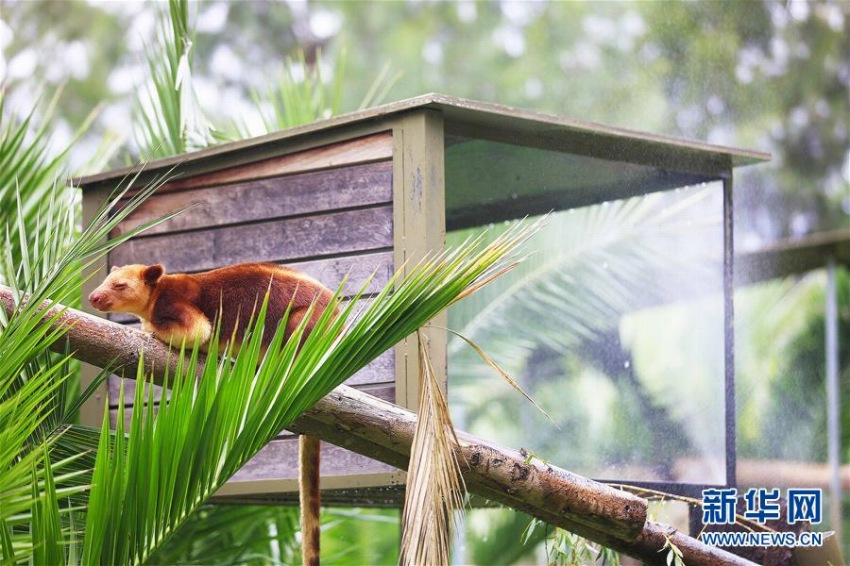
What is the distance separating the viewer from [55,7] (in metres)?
12.1

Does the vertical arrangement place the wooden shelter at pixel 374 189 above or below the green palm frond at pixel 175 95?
below

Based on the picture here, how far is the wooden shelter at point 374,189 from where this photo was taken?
10.2 ft

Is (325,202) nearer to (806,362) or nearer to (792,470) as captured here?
(792,470)

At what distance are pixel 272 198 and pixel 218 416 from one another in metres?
1.37

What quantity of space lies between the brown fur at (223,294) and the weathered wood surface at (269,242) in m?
0.34

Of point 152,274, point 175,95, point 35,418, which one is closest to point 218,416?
point 35,418

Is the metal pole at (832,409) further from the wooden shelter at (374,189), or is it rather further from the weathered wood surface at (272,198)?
the weathered wood surface at (272,198)

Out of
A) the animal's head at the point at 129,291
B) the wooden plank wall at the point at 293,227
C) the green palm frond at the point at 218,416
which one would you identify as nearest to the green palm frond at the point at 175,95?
the wooden plank wall at the point at 293,227

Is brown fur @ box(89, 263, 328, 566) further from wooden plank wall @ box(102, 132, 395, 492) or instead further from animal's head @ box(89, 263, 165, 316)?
wooden plank wall @ box(102, 132, 395, 492)

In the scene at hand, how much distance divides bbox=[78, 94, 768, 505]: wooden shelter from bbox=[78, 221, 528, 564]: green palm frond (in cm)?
73

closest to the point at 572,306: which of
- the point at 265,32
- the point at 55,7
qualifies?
the point at 265,32

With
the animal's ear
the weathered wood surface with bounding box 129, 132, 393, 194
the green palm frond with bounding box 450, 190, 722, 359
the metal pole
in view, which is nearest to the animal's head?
the animal's ear

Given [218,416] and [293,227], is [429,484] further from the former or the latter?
[293,227]

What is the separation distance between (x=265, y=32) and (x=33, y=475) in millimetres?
10006
